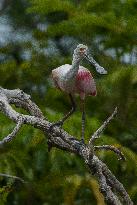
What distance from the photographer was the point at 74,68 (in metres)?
1.52

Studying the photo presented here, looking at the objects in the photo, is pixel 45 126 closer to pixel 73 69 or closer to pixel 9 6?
pixel 73 69

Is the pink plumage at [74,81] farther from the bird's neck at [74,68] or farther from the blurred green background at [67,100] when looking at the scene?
the blurred green background at [67,100]

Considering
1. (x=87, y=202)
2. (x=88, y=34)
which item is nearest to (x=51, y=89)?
(x=88, y=34)

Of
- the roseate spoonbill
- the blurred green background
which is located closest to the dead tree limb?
the roseate spoonbill

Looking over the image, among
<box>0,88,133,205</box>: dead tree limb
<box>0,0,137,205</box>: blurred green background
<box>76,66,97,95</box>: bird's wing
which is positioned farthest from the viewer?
<box>0,0,137,205</box>: blurred green background

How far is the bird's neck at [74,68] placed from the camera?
1509mm

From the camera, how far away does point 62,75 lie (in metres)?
1.54

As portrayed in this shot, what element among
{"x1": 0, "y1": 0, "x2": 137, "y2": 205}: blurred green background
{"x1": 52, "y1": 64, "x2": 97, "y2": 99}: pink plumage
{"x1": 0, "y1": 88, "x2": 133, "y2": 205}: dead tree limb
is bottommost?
{"x1": 0, "y1": 88, "x2": 133, "y2": 205}: dead tree limb

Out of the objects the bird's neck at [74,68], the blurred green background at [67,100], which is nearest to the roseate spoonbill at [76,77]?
the bird's neck at [74,68]

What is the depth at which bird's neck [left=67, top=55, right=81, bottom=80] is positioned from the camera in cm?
151

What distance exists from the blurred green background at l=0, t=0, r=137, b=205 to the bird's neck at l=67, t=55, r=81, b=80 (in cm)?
102

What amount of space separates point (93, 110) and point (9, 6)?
0.99 metres

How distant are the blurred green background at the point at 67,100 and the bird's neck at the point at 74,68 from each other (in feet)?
3.34

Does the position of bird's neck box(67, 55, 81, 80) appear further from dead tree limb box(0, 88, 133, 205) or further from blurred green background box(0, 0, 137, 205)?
blurred green background box(0, 0, 137, 205)
